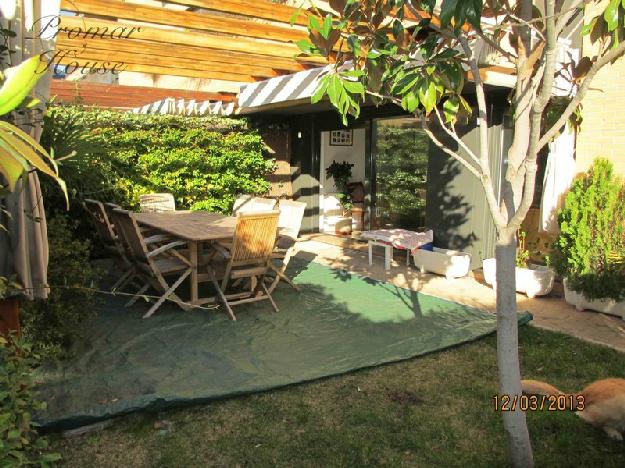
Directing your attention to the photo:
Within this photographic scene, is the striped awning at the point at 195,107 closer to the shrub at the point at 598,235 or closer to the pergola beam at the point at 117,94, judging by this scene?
the pergola beam at the point at 117,94

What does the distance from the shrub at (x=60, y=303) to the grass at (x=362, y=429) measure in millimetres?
948

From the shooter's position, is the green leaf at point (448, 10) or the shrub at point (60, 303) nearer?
the green leaf at point (448, 10)

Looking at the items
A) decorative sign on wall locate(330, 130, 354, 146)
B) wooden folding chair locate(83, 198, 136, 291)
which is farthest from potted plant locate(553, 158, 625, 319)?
decorative sign on wall locate(330, 130, 354, 146)

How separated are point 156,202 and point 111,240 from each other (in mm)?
2305

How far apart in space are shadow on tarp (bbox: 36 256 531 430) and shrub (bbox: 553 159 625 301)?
3.02ft

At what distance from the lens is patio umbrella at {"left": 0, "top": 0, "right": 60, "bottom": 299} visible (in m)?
2.61

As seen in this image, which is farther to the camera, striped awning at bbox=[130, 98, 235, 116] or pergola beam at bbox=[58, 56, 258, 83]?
striped awning at bbox=[130, 98, 235, 116]

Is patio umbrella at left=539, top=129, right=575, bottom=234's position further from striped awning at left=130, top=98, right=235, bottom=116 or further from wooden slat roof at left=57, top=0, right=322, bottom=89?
striped awning at left=130, top=98, right=235, bottom=116

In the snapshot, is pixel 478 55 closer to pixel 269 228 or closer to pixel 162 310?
pixel 269 228

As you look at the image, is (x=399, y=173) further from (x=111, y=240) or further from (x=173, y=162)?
(x=111, y=240)

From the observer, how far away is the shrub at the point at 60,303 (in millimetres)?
3502

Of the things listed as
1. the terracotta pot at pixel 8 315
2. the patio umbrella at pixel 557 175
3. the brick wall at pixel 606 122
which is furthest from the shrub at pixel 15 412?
the brick wall at pixel 606 122

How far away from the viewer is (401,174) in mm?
8633

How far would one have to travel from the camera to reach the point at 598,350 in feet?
13.3
